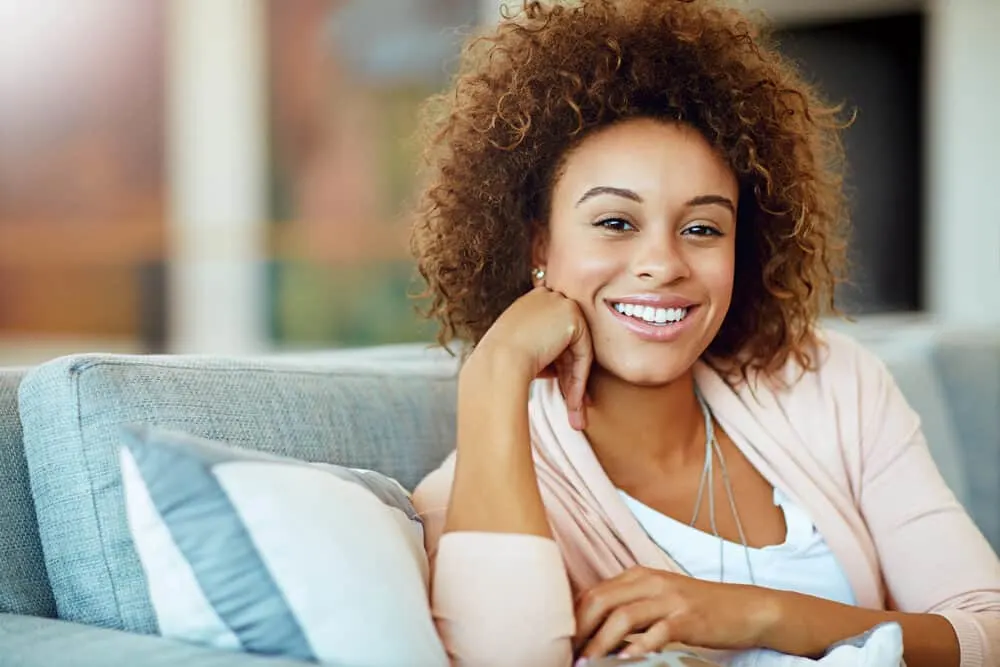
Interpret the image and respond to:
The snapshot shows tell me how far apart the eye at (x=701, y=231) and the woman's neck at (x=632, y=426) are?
198mm

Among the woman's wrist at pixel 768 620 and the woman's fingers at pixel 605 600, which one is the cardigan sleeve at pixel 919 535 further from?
the woman's fingers at pixel 605 600

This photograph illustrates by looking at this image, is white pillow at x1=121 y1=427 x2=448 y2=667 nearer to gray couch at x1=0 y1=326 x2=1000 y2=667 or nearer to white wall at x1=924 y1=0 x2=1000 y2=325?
gray couch at x1=0 y1=326 x2=1000 y2=667

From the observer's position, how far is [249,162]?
6.19 m

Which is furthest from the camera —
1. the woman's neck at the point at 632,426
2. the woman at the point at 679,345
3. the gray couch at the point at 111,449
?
the woman's neck at the point at 632,426

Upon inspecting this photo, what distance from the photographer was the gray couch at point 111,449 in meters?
1.15

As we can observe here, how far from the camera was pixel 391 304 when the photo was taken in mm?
6406

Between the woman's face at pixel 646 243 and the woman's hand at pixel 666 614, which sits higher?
the woman's face at pixel 646 243

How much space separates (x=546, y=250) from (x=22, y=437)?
2.11 ft

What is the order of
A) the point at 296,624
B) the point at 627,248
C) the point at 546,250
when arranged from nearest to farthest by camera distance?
the point at 296,624 < the point at 627,248 < the point at 546,250

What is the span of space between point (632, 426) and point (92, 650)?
27.9 inches

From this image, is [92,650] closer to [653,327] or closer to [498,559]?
[498,559]

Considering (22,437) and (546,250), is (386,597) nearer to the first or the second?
(22,437)

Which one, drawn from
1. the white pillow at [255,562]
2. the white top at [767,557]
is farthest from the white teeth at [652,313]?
the white pillow at [255,562]

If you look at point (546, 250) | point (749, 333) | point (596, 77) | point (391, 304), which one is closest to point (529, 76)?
point (596, 77)
